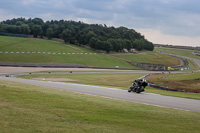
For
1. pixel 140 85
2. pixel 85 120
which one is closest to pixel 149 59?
pixel 140 85

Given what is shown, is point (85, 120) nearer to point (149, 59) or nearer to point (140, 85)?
point (140, 85)

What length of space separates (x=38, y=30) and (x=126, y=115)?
158 metres

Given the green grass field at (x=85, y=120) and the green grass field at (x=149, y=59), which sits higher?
the green grass field at (x=85, y=120)

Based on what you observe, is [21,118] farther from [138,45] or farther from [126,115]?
[138,45]

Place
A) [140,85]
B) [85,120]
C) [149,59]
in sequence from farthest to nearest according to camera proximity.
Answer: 1. [149,59]
2. [140,85]
3. [85,120]

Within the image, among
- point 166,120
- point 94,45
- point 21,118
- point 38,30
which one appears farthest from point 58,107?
point 38,30

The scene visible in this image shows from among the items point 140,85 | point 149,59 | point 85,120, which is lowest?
point 149,59

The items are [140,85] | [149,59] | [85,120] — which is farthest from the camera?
[149,59]

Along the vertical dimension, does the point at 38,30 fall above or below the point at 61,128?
above

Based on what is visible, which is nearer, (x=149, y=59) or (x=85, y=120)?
(x=85, y=120)

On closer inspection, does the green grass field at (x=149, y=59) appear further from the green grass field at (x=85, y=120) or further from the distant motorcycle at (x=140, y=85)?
the green grass field at (x=85, y=120)

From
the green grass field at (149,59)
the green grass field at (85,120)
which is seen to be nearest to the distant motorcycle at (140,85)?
the green grass field at (85,120)

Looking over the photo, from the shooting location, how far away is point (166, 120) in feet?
40.4

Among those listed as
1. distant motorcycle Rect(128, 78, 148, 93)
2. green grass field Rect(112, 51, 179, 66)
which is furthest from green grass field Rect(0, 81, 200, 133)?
green grass field Rect(112, 51, 179, 66)
